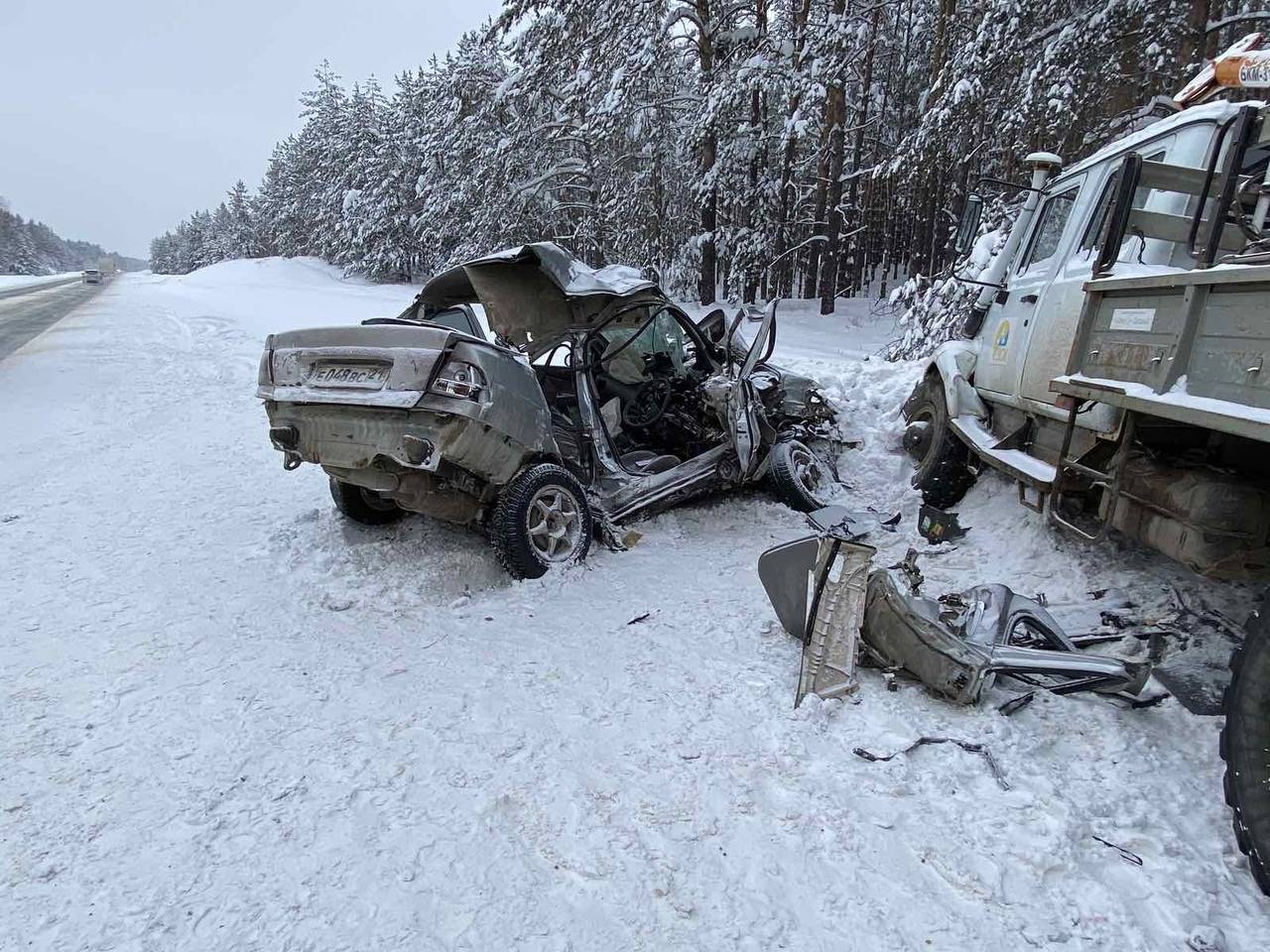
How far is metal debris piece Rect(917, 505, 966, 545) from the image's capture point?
507 cm

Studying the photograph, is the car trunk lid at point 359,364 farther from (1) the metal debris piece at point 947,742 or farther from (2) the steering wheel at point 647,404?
(1) the metal debris piece at point 947,742

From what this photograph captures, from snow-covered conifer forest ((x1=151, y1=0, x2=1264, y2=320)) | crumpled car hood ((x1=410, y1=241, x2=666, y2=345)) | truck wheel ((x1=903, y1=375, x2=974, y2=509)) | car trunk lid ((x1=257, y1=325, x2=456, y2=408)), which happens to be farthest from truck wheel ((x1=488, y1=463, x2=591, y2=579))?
snow-covered conifer forest ((x1=151, y1=0, x2=1264, y2=320))

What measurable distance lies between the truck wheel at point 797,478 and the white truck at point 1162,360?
1.13 metres

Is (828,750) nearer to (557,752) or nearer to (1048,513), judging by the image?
(557,752)

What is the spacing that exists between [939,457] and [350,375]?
4.41 m

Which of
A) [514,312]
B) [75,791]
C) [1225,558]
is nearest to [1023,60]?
[514,312]

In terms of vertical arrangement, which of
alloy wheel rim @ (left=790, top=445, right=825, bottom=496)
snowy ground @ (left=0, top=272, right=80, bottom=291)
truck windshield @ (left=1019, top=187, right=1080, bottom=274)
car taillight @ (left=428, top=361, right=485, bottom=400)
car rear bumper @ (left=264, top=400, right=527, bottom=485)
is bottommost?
snowy ground @ (left=0, top=272, right=80, bottom=291)

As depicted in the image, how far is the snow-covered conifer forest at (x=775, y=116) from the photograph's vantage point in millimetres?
11648

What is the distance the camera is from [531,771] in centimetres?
271

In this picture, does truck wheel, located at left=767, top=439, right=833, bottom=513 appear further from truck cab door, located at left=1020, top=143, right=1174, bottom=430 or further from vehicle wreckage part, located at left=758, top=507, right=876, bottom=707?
vehicle wreckage part, located at left=758, top=507, right=876, bottom=707

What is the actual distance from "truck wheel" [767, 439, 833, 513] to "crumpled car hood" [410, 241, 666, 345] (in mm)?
1612

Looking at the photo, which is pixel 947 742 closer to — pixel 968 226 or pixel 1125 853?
pixel 1125 853

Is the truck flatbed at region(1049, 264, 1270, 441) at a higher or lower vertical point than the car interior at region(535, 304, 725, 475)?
higher

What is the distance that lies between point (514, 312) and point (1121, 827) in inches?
187
